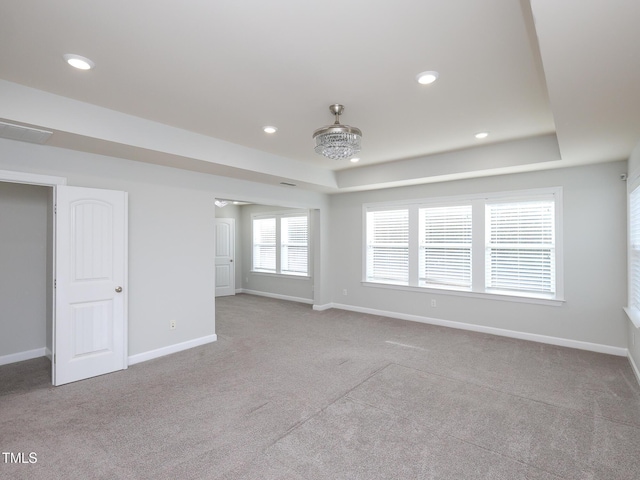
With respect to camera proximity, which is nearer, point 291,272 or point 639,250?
point 639,250

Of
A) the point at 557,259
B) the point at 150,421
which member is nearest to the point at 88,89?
the point at 150,421

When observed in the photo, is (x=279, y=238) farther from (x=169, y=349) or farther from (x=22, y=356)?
(x=22, y=356)

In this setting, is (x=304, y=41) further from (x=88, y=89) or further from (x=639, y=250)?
(x=639, y=250)

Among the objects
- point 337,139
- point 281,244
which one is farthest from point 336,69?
point 281,244

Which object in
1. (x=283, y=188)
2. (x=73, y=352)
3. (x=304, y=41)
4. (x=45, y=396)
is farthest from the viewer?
(x=283, y=188)

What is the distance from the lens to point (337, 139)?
300cm

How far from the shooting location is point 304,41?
2.18 metres

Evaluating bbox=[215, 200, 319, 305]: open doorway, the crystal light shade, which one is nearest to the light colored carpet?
the crystal light shade

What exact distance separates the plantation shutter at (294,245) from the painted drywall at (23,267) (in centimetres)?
472

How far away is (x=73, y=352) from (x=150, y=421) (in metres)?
1.44

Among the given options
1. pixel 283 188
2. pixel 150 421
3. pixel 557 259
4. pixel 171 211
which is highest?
pixel 283 188

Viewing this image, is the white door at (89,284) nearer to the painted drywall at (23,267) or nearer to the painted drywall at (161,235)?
the painted drywall at (161,235)

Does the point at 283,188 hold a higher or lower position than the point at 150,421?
higher

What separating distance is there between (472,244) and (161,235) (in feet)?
14.8
